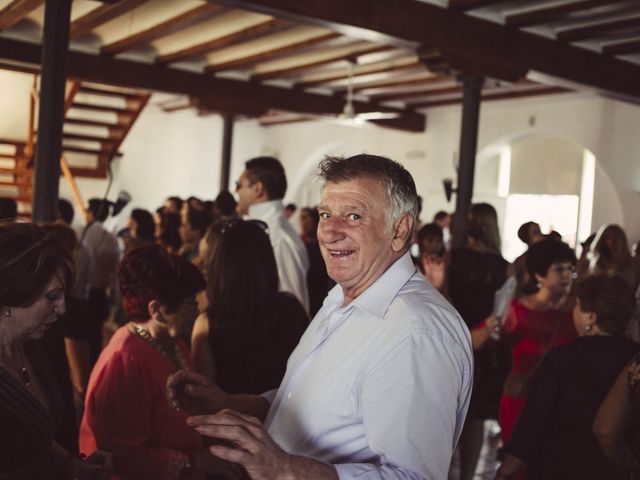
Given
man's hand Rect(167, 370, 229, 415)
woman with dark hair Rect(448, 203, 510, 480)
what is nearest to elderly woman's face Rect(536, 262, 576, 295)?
woman with dark hair Rect(448, 203, 510, 480)

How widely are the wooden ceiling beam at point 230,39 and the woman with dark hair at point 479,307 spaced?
126 inches

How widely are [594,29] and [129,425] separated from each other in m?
5.44

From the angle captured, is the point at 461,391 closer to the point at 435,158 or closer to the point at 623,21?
the point at 623,21

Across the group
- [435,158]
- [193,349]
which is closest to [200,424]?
[193,349]

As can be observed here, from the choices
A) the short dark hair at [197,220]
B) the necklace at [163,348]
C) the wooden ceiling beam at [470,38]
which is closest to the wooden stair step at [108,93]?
the short dark hair at [197,220]

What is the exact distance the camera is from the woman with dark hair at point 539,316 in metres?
3.15

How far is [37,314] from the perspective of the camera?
1.77 meters

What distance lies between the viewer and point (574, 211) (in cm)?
1032

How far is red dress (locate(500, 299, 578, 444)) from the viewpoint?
3139 millimetres

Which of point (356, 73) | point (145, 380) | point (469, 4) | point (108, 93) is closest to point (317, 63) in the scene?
point (356, 73)

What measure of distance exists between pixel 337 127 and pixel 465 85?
6809mm

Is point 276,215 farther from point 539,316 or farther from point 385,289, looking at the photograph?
point 385,289

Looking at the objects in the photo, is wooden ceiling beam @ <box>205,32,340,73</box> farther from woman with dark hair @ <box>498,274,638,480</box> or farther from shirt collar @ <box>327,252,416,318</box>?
shirt collar @ <box>327,252,416,318</box>

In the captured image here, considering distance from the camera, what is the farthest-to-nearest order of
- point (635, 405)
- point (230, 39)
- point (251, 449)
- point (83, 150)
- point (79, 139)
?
point (83, 150)
point (79, 139)
point (230, 39)
point (635, 405)
point (251, 449)
